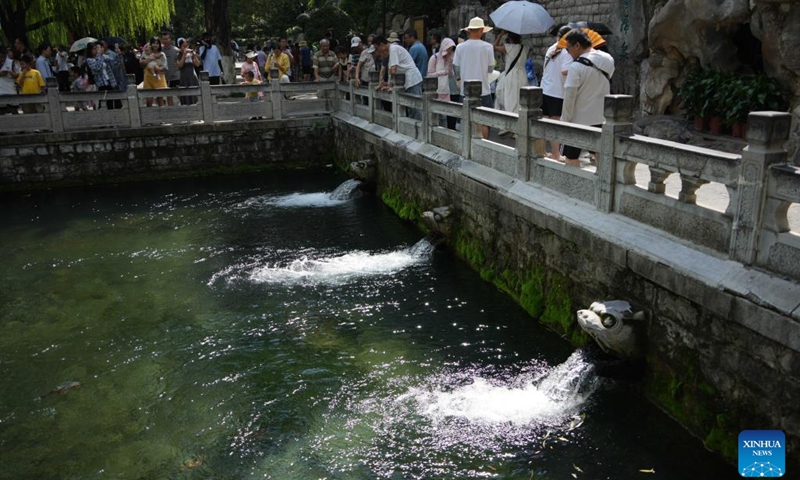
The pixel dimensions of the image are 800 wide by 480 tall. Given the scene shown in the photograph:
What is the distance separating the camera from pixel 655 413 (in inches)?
228

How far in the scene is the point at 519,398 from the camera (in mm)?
6258

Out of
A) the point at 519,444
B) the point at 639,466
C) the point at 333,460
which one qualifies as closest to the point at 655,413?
the point at 639,466

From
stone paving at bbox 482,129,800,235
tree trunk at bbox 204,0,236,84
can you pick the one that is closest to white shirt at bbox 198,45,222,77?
tree trunk at bbox 204,0,236,84

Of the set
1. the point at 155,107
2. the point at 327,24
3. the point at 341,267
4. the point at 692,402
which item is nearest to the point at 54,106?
the point at 155,107

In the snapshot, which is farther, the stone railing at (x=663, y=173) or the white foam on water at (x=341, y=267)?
the white foam on water at (x=341, y=267)

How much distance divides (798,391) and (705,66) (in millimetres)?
9616

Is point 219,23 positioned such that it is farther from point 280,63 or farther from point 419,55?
point 419,55

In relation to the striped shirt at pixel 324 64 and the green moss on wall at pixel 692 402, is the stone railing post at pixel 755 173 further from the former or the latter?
the striped shirt at pixel 324 64

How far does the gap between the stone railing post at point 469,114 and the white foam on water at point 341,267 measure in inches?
63.1

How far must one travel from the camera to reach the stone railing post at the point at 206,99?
15.7m

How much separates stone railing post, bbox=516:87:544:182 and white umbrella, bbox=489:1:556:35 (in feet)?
8.91

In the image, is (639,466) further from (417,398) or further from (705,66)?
(705,66)

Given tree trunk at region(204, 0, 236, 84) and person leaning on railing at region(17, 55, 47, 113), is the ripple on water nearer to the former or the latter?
person leaning on railing at region(17, 55, 47, 113)

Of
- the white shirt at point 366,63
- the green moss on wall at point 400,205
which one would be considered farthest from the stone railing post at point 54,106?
the green moss on wall at point 400,205
